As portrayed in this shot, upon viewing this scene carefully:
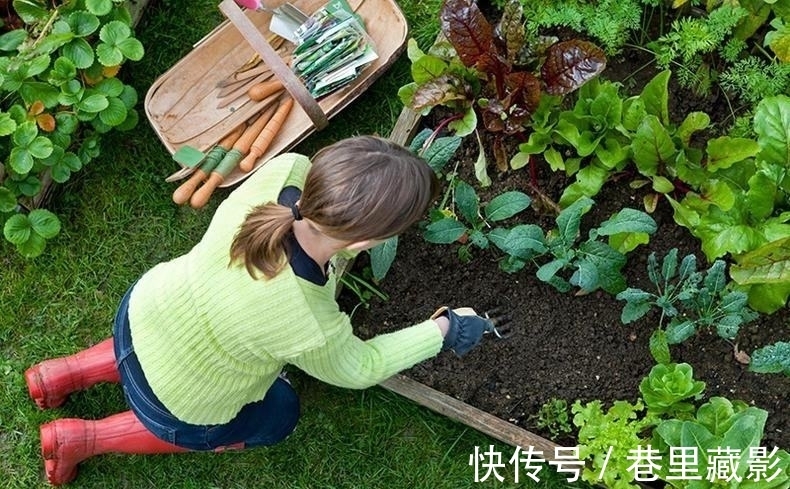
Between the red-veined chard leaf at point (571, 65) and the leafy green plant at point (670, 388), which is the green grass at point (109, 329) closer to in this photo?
the leafy green plant at point (670, 388)

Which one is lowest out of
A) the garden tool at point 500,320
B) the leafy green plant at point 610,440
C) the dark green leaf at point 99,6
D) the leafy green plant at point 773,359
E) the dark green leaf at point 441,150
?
the leafy green plant at point 610,440

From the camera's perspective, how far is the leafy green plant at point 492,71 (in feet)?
8.46

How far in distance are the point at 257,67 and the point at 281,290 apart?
1254 millimetres

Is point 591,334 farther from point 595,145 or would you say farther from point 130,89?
point 130,89

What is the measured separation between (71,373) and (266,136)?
93 cm

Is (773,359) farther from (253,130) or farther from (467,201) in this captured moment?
(253,130)

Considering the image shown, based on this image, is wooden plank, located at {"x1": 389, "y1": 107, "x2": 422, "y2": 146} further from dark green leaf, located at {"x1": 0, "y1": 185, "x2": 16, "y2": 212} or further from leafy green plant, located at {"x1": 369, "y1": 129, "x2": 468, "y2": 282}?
dark green leaf, located at {"x1": 0, "y1": 185, "x2": 16, "y2": 212}

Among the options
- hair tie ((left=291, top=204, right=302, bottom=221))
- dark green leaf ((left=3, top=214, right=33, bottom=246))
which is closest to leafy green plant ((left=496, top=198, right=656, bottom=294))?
hair tie ((left=291, top=204, right=302, bottom=221))

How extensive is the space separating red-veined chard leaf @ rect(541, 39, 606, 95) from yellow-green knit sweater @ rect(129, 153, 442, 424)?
2.32 ft

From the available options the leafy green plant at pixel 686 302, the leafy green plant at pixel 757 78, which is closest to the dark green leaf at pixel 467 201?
the leafy green plant at pixel 686 302

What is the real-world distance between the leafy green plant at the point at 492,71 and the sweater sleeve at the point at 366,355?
1.92ft

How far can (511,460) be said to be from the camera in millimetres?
2889

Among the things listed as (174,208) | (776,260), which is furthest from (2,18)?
(776,260)

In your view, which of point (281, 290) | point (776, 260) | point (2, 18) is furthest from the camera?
point (2, 18)
